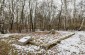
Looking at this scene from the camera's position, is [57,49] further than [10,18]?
No

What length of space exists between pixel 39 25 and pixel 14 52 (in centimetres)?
3323

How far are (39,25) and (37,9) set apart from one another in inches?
251

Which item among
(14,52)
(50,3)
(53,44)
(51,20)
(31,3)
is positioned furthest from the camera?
(51,20)

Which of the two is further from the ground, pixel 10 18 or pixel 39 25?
pixel 10 18

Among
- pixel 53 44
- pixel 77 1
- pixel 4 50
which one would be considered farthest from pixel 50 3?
pixel 4 50

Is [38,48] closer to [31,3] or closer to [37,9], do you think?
[31,3]

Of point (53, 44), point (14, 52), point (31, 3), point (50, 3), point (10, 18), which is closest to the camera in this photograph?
point (14, 52)

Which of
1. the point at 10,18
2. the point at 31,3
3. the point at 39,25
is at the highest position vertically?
the point at 31,3

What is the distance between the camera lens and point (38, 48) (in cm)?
1030

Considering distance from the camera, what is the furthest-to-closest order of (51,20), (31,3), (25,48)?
(51,20), (31,3), (25,48)

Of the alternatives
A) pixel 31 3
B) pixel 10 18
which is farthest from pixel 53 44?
pixel 31 3

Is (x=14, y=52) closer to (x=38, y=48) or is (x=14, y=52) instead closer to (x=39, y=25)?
(x=38, y=48)

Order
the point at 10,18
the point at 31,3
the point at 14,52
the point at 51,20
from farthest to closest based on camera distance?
the point at 51,20 < the point at 31,3 < the point at 10,18 < the point at 14,52

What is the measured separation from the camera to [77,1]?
39250 mm
